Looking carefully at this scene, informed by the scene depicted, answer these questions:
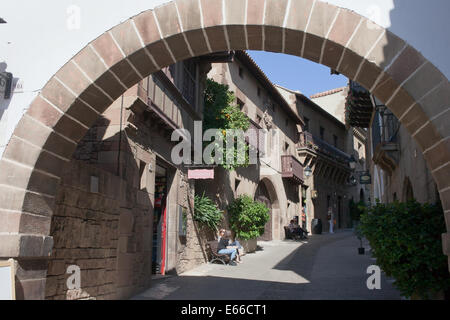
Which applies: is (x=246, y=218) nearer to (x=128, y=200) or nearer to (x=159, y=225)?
(x=159, y=225)

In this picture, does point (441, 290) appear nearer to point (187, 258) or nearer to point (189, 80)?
point (187, 258)

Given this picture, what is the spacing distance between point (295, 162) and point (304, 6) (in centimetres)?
1847

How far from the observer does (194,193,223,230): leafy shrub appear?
38.4ft

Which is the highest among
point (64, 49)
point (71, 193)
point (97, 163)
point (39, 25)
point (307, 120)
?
point (307, 120)

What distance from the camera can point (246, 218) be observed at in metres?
13.8

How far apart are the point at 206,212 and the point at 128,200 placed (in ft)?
15.2

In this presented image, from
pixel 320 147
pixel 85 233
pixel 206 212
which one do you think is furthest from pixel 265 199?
pixel 85 233

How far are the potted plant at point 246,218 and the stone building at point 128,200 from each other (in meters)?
2.78

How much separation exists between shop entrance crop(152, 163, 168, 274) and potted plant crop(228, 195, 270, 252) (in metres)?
4.31

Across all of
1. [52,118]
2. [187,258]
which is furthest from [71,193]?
[187,258]

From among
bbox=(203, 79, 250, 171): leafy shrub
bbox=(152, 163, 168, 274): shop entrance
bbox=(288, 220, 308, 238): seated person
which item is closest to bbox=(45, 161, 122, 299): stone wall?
bbox=(152, 163, 168, 274): shop entrance

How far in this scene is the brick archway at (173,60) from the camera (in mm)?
3617

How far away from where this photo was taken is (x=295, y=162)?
22.0 m

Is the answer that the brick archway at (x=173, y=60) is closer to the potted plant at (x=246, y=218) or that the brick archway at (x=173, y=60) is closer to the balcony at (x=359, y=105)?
the balcony at (x=359, y=105)
